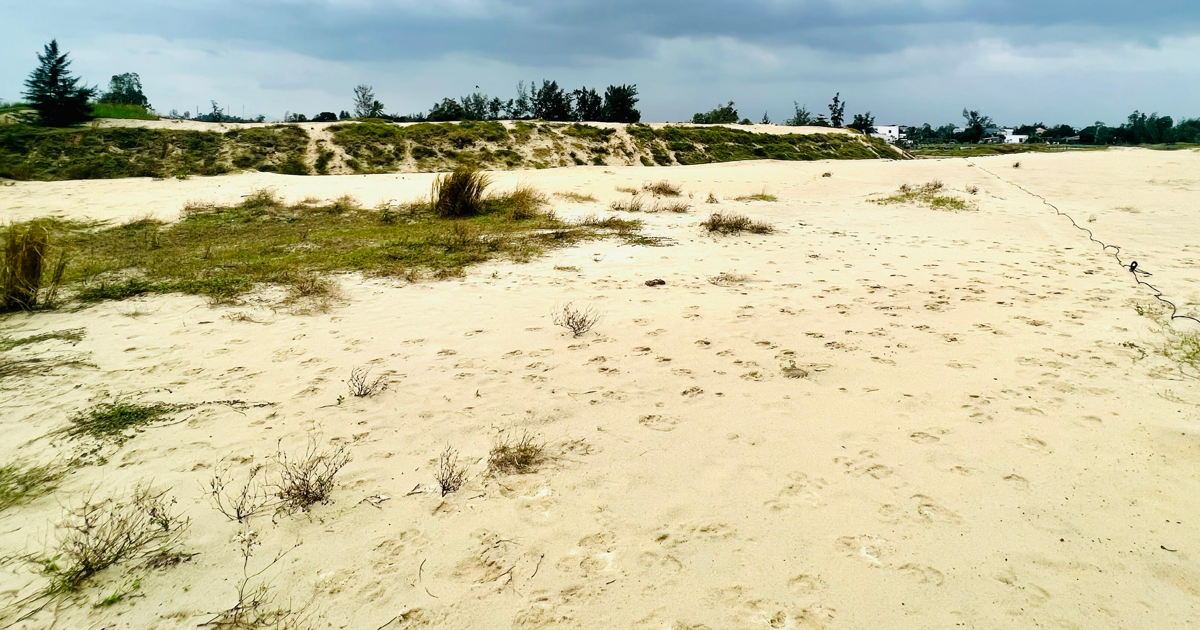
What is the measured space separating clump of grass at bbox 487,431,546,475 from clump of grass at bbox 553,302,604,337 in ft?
5.40

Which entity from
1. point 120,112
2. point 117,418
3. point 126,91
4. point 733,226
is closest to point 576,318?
point 117,418

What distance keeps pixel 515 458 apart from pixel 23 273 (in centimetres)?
546

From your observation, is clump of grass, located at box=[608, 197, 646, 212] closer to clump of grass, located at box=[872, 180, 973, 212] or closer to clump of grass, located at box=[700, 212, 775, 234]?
clump of grass, located at box=[700, 212, 775, 234]

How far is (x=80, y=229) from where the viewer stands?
9.58 meters

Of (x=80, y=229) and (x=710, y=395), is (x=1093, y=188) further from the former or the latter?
(x=80, y=229)

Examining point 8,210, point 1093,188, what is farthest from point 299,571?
point 1093,188

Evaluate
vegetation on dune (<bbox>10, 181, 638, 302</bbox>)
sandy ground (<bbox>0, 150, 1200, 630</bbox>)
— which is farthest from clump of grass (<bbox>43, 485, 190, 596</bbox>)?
vegetation on dune (<bbox>10, 181, 638, 302</bbox>)

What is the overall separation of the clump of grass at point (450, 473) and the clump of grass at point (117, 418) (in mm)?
1756

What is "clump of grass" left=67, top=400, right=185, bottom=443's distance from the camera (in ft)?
10.00

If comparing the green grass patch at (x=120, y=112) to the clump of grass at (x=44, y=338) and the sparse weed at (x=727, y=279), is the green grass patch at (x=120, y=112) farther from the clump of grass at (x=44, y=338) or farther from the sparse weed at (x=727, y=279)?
the sparse weed at (x=727, y=279)

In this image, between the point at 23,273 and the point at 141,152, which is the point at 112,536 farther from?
the point at 141,152

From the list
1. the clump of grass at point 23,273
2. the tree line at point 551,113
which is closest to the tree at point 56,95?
the tree line at point 551,113

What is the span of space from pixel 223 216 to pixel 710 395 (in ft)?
36.0

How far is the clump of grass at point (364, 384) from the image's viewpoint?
11.5 ft
